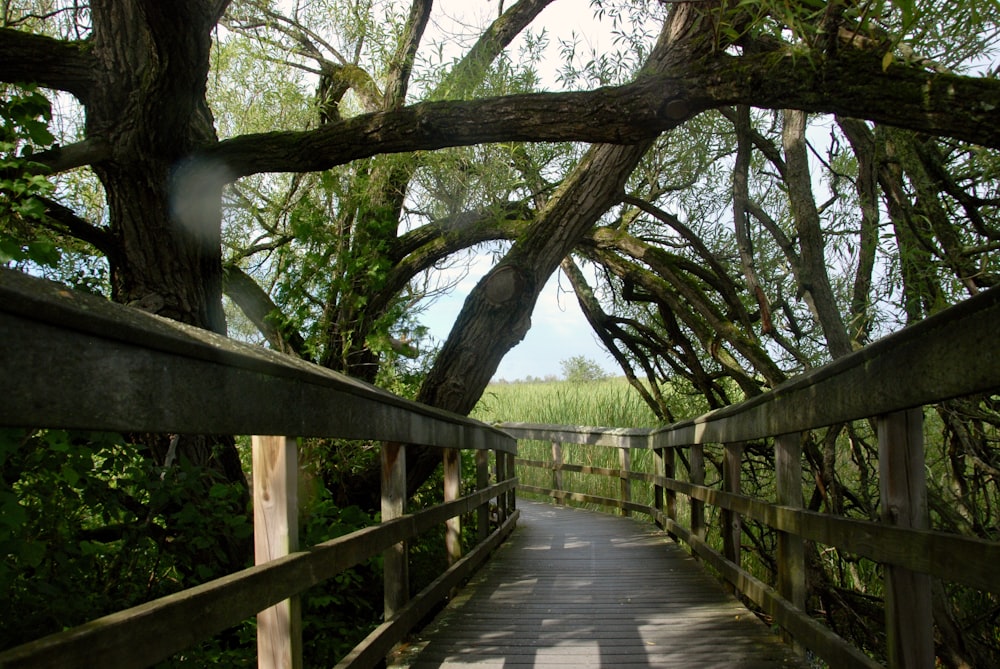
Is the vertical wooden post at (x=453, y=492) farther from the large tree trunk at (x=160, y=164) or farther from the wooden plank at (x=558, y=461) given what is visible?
the wooden plank at (x=558, y=461)

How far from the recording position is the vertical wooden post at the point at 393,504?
373cm

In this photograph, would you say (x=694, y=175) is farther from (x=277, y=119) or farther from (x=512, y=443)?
(x=277, y=119)

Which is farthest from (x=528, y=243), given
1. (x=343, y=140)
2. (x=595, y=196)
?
(x=343, y=140)

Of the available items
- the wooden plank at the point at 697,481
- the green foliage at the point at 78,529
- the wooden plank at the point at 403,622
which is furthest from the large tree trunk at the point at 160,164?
the wooden plank at the point at 697,481

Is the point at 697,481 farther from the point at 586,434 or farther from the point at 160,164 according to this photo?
the point at 586,434

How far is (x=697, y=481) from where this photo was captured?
625 centimetres

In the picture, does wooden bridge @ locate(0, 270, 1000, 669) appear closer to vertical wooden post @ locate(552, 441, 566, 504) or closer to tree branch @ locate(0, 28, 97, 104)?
tree branch @ locate(0, 28, 97, 104)

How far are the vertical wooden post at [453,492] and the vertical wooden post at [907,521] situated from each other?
116 inches

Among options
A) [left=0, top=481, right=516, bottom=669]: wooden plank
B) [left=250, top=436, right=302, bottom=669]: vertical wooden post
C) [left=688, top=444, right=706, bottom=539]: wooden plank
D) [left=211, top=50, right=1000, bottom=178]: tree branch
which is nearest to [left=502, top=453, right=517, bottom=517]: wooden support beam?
[left=688, top=444, right=706, bottom=539]: wooden plank

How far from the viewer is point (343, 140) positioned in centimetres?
485

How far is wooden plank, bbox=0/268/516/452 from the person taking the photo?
1292 millimetres

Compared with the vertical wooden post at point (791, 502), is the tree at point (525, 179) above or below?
above

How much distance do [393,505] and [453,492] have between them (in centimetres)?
138

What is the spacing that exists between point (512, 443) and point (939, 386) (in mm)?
7266
